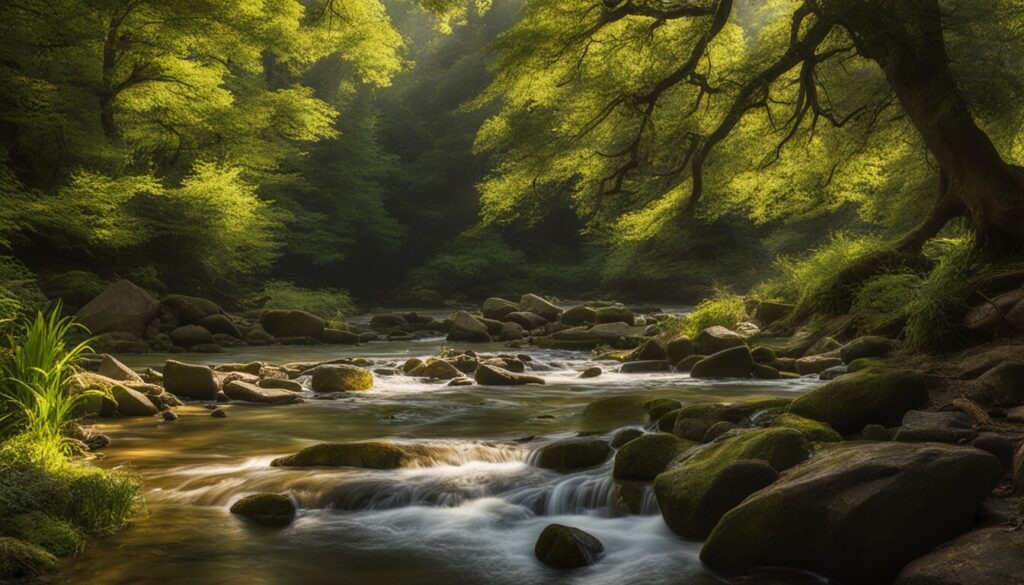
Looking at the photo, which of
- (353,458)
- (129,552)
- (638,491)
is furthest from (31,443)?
(638,491)

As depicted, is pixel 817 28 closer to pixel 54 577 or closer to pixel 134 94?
pixel 54 577

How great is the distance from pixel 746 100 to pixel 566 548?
8852mm

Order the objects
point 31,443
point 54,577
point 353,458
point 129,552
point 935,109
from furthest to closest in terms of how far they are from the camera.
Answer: point 935,109, point 353,458, point 31,443, point 129,552, point 54,577

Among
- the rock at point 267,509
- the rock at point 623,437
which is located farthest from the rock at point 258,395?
the rock at point 623,437

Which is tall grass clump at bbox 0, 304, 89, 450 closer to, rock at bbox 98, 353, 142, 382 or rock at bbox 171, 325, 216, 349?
rock at bbox 98, 353, 142, 382

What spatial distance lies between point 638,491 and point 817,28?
7.93 metres

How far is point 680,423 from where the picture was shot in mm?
7148

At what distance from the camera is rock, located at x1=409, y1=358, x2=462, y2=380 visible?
13.0m

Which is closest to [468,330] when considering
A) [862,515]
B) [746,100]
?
[746,100]

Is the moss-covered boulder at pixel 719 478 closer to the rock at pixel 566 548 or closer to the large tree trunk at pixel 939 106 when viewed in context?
the rock at pixel 566 548

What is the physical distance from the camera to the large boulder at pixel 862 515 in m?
4.11

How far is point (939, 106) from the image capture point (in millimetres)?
10273

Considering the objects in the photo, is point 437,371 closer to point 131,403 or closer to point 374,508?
point 131,403

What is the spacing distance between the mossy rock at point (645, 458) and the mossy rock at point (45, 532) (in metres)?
3.79
